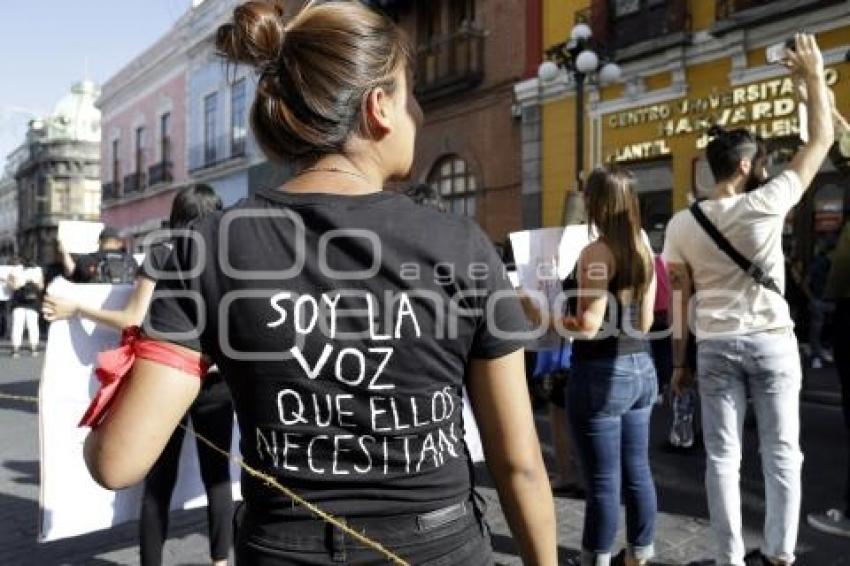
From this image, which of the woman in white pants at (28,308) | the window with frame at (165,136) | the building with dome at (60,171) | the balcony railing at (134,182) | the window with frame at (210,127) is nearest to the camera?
the woman in white pants at (28,308)

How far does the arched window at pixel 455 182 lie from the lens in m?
14.9

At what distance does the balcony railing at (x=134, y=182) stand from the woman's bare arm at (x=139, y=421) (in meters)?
→ 28.8

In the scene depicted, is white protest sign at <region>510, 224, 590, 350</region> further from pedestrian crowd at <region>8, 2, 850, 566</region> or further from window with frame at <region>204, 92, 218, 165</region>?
window with frame at <region>204, 92, 218, 165</region>

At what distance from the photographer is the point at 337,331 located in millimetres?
1156

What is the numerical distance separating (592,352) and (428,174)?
13229mm

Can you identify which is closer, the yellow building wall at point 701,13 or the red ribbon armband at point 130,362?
the red ribbon armband at point 130,362

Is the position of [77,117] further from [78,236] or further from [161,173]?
[78,236]

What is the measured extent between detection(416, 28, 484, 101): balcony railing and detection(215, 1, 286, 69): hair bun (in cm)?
1326

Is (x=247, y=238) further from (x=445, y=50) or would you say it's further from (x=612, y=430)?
(x=445, y=50)

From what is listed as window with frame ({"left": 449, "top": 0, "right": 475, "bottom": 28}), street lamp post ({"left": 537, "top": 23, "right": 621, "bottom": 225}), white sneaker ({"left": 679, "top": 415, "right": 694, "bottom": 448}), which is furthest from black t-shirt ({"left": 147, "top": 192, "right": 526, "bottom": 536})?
window with frame ({"left": 449, "top": 0, "right": 475, "bottom": 28})

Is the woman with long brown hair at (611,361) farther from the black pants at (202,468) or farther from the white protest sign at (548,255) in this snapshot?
the black pants at (202,468)

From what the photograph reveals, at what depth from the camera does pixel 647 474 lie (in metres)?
2.90

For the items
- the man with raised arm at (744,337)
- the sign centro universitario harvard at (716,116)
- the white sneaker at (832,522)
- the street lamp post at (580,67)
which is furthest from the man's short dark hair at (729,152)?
the street lamp post at (580,67)

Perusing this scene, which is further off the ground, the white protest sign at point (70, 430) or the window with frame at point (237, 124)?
the window with frame at point (237, 124)
